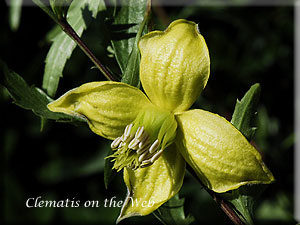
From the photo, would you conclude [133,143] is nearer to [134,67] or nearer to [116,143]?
[116,143]

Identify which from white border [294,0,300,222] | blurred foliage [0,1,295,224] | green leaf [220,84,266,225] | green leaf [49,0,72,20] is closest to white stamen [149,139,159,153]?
green leaf [220,84,266,225]

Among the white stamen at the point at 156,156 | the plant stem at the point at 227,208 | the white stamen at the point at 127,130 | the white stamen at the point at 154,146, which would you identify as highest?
the white stamen at the point at 127,130

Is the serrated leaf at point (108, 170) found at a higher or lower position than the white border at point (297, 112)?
higher

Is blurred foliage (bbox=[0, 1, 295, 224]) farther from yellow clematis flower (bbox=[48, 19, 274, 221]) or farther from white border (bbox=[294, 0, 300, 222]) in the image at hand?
yellow clematis flower (bbox=[48, 19, 274, 221])

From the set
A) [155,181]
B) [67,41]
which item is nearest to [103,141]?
[67,41]

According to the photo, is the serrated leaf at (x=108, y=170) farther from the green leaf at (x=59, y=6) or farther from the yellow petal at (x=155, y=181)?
the green leaf at (x=59, y=6)

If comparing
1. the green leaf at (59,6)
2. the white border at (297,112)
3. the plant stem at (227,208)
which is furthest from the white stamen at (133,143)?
the white border at (297,112)

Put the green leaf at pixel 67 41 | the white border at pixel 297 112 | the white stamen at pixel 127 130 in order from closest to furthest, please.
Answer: the white stamen at pixel 127 130 < the green leaf at pixel 67 41 < the white border at pixel 297 112
